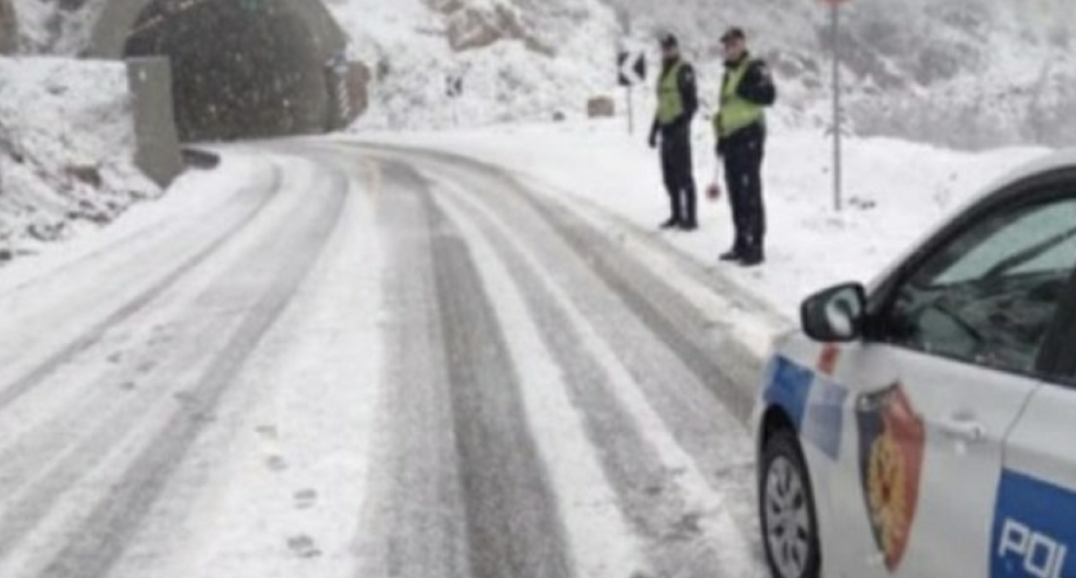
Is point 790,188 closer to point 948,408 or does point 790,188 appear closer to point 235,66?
point 948,408

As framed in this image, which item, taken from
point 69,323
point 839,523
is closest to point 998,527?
point 839,523

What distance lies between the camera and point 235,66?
43.5m

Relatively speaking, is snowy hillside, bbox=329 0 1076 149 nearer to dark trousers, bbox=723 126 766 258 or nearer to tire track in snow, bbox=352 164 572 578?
dark trousers, bbox=723 126 766 258

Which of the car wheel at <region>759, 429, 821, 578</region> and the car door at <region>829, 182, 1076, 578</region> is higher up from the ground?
the car door at <region>829, 182, 1076, 578</region>

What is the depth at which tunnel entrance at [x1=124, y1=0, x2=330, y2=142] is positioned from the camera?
41.7 meters

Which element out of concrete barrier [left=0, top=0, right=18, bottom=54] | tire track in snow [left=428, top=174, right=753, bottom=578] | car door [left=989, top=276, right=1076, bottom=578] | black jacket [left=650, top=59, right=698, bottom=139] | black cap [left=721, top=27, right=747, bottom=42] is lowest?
tire track in snow [left=428, top=174, right=753, bottom=578]

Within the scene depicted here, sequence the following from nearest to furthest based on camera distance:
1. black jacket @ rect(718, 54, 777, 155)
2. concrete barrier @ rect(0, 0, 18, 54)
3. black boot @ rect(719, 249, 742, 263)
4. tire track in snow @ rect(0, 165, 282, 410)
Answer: tire track in snow @ rect(0, 165, 282, 410) < black jacket @ rect(718, 54, 777, 155) < black boot @ rect(719, 249, 742, 263) < concrete barrier @ rect(0, 0, 18, 54)

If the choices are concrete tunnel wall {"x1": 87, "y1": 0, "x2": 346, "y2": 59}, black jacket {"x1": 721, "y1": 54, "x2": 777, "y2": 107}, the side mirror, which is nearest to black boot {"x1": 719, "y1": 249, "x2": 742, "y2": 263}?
black jacket {"x1": 721, "y1": 54, "x2": 777, "y2": 107}

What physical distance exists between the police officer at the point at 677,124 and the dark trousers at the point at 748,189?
6.91ft

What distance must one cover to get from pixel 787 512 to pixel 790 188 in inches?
611

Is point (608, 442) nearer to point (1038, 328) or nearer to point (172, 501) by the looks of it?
point (172, 501)

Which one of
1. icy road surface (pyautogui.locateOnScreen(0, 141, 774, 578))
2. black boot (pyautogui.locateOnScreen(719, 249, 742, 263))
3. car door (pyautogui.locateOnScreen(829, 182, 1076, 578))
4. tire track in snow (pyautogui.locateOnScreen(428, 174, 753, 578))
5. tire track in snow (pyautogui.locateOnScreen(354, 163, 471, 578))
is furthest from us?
black boot (pyautogui.locateOnScreen(719, 249, 742, 263))

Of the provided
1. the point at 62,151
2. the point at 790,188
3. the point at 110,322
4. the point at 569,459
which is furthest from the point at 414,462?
the point at 790,188

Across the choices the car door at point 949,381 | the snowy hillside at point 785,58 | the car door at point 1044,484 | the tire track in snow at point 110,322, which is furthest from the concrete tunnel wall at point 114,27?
the car door at point 1044,484
